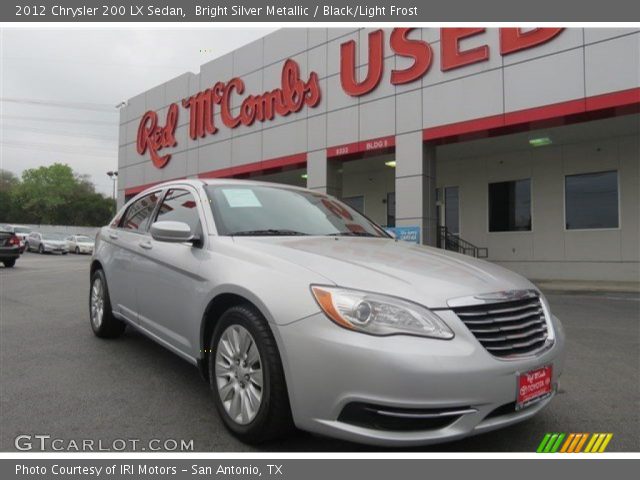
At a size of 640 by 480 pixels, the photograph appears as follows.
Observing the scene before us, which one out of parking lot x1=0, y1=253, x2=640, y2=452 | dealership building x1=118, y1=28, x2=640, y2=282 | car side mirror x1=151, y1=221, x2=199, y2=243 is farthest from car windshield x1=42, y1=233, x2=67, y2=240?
car side mirror x1=151, y1=221, x2=199, y2=243

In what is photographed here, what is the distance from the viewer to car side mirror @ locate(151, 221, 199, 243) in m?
3.28

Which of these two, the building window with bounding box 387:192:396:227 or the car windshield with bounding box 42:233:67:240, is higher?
the building window with bounding box 387:192:396:227

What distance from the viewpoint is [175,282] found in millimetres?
3521

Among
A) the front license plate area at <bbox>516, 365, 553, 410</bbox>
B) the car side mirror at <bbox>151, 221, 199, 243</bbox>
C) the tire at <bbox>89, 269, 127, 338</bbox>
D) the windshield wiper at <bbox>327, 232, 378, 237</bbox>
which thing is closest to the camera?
the front license plate area at <bbox>516, 365, 553, 410</bbox>

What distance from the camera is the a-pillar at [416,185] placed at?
12891 millimetres

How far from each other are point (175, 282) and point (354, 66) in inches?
485

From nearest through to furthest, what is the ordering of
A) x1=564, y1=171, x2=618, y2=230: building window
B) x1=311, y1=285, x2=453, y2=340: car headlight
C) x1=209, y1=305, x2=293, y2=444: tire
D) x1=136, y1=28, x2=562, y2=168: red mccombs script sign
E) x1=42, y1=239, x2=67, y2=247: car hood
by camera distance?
x1=311, y1=285, x2=453, y2=340: car headlight → x1=209, y1=305, x2=293, y2=444: tire → x1=136, y1=28, x2=562, y2=168: red mccombs script sign → x1=564, y1=171, x2=618, y2=230: building window → x1=42, y1=239, x2=67, y2=247: car hood

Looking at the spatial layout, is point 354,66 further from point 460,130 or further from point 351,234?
point 351,234

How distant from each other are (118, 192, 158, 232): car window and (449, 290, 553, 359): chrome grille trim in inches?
126

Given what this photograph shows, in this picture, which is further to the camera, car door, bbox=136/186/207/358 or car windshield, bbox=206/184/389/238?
car windshield, bbox=206/184/389/238

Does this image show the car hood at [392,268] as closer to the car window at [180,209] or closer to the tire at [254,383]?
the tire at [254,383]

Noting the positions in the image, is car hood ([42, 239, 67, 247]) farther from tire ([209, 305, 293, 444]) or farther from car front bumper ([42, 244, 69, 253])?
tire ([209, 305, 293, 444])

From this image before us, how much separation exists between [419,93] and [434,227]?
3680mm

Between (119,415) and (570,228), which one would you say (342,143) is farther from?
(119,415)
